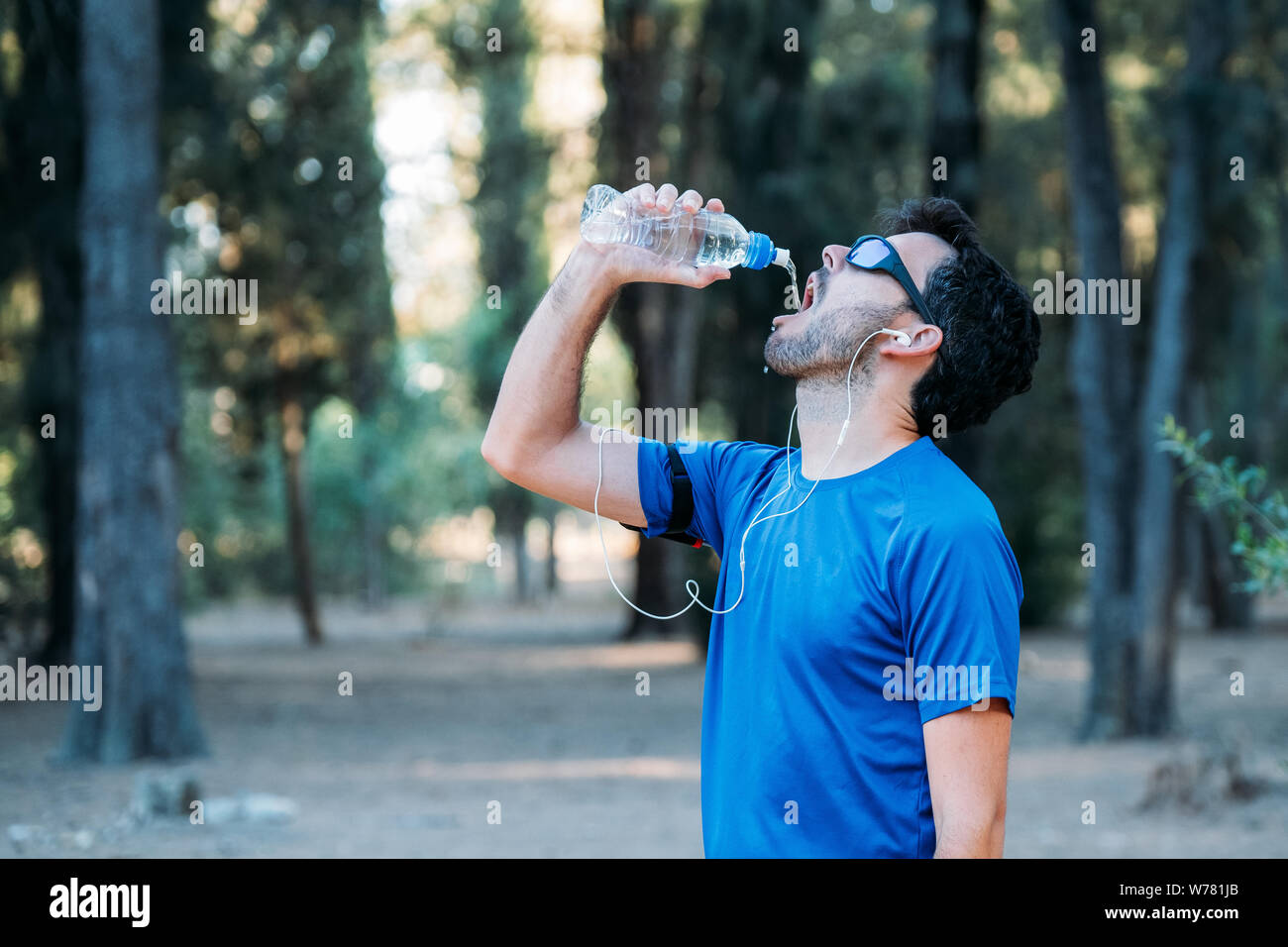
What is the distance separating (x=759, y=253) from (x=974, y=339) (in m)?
0.63

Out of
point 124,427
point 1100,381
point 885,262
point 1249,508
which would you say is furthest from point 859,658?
point 1100,381

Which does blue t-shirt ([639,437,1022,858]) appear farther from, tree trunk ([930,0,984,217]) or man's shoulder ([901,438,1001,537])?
tree trunk ([930,0,984,217])

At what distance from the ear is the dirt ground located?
4112mm

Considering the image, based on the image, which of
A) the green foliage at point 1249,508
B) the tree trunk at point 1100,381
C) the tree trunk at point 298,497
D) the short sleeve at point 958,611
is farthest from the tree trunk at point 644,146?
the short sleeve at point 958,611

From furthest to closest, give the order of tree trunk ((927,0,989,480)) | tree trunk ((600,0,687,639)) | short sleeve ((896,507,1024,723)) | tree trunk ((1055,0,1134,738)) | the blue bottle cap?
tree trunk ((600,0,687,639)) → tree trunk ((927,0,989,480)) → tree trunk ((1055,0,1134,738)) → the blue bottle cap → short sleeve ((896,507,1024,723))

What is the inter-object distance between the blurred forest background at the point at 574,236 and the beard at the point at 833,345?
297 cm

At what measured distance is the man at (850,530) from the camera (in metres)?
2.31

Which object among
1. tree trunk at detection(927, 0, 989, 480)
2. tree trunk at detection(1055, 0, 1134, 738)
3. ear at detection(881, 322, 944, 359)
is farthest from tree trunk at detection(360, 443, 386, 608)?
ear at detection(881, 322, 944, 359)

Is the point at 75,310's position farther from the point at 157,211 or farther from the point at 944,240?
the point at 944,240

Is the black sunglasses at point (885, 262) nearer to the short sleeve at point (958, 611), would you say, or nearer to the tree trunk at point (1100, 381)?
the short sleeve at point (958, 611)

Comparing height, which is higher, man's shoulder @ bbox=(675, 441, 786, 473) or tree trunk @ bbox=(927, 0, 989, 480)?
tree trunk @ bbox=(927, 0, 989, 480)

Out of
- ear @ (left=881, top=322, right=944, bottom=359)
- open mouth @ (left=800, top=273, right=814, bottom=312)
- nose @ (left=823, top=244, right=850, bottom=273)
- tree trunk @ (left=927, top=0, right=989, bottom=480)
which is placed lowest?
ear @ (left=881, top=322, right=944, bottom=359)

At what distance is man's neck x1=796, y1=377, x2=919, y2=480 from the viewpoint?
8.81 ft
